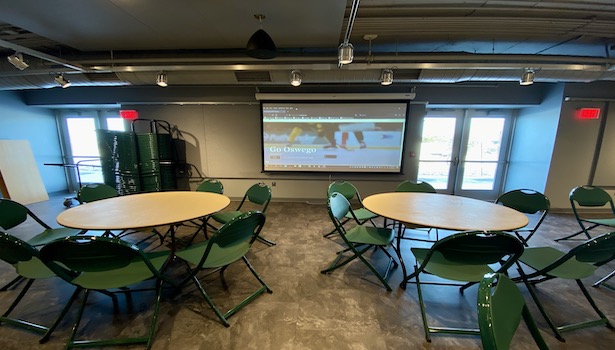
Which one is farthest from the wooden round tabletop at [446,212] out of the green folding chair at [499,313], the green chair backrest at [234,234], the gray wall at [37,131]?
the gray wall at [37,131]

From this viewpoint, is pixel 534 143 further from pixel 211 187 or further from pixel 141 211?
pixel 141 211

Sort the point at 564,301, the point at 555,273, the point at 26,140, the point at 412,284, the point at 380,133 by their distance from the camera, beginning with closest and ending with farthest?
1. the point at 555,273
2. the point at 564,301
3. the point at 412,284
4. the point at 380,133
5. the point at 26,140

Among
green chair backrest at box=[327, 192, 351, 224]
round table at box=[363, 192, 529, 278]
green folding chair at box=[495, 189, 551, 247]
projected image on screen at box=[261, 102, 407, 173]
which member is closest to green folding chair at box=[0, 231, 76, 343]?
green chair backrest at box=[327, 192, 351, 224]

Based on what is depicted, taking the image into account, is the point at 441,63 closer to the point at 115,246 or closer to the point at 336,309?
the point at 336,309

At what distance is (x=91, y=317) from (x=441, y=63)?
189 inches

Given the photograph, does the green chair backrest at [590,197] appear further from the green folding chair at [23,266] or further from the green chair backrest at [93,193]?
the green chair backrest at [93,193]

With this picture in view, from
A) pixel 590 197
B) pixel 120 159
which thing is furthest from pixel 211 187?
pixel 590 197

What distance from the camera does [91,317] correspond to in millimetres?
1694

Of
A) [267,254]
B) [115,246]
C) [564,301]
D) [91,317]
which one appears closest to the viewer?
[115,246]

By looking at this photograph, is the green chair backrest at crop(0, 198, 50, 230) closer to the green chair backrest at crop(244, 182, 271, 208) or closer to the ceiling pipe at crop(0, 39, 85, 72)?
the ceiling pipe at crop(0, 39, 85, 72)

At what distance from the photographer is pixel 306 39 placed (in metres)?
2.92

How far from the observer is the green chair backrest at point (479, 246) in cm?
133

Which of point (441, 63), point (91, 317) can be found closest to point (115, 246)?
point (91, 317)

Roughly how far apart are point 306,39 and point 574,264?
142 inches
